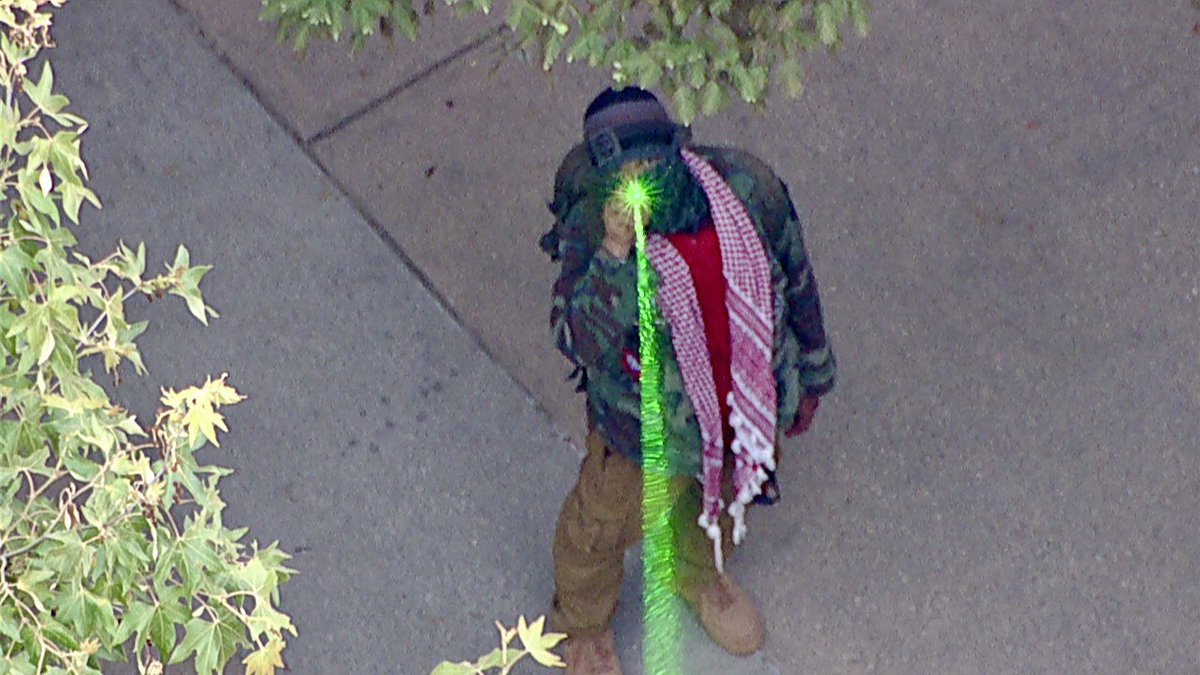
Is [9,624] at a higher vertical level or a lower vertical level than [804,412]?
higher

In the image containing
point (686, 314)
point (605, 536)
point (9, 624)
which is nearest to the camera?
point (9, 624)

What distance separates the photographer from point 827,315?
539 centimetres

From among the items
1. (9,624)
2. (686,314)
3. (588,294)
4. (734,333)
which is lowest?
(734,333)

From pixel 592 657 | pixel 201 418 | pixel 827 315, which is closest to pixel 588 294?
pixel 201 418

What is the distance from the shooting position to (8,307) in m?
3.09

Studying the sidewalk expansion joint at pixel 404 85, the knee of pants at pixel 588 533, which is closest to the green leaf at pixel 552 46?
the knee of pants at pixel 588 533

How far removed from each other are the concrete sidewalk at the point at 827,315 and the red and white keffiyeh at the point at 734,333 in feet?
3.52

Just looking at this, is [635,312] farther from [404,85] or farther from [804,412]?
[404,85]

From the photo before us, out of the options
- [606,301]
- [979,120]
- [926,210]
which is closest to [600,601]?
[606,301]

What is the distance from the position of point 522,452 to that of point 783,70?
184cm

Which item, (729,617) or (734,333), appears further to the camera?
(729,617)

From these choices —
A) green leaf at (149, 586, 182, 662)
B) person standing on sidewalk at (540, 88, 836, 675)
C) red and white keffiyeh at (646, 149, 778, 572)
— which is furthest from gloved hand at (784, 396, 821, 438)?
green leaf at (149, 586, 182, 662)

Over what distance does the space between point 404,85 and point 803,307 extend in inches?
107

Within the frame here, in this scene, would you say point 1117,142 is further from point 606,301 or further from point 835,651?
point 606,301
